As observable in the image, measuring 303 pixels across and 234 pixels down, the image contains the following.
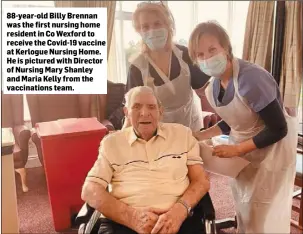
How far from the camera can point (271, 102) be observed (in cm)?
104

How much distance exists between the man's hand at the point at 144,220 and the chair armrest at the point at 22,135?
1.83 ft

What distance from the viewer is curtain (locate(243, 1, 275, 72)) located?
1.25m

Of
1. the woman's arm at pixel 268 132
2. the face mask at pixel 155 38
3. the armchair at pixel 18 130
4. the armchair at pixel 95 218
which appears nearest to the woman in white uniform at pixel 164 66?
the face mask at pixel 155 38

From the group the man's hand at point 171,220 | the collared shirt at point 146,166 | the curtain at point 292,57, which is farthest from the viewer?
the curtain at point 292,57

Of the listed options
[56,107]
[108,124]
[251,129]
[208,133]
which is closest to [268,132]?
[251,129]

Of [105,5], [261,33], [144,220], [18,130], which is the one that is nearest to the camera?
[144,220]

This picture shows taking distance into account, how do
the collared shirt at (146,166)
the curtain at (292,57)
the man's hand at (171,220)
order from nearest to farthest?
the man's hand at (171,220), the collared shirt at (146,166), the curtain at (292,57)

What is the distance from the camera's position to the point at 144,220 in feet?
3.33

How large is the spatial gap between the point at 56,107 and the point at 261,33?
0.92m

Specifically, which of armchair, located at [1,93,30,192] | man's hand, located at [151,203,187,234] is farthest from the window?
man's hand, located at [151,203,187,234]

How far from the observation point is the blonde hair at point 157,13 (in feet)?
3.67

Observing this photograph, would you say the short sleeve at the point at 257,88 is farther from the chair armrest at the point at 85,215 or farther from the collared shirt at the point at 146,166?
the chair armrest at the point at 85,215

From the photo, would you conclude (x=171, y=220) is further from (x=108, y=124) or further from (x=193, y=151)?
(x=108, y=124)

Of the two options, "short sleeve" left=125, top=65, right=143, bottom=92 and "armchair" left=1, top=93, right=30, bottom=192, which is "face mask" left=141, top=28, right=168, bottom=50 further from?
"armchair" left=1, top=93, right=30, bottom=192
